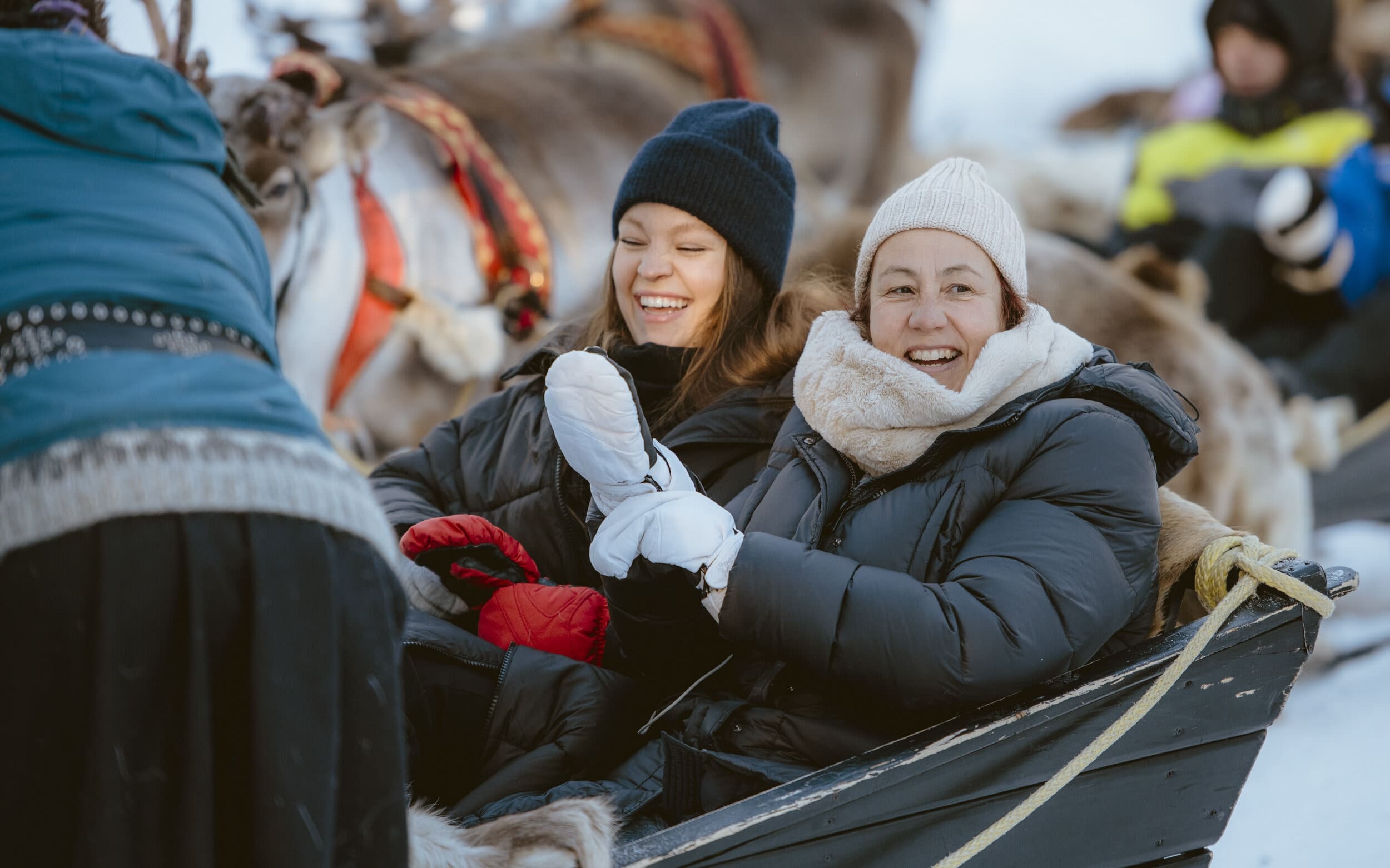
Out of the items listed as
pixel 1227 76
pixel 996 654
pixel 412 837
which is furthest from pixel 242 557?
pixel 1227 76

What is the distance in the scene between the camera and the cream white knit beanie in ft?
4.88

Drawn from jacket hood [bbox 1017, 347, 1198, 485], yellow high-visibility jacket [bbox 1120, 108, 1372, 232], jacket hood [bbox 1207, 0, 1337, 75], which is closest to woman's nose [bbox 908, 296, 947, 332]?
jacket hood [bbox 1017, 347, 1198, 485]

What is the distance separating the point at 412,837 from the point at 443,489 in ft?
3.02

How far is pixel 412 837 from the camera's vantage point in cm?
113

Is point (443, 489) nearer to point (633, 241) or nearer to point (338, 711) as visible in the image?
point (633, 241)

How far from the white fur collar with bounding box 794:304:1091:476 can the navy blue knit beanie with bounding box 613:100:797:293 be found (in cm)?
37

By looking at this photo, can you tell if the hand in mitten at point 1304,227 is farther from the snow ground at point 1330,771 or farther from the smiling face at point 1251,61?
the snow ground at point 1330,771

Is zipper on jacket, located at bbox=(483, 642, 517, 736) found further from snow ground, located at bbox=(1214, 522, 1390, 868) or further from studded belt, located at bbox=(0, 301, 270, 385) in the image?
snow ground, located at bbox=(1214, 522, 1390, 868)

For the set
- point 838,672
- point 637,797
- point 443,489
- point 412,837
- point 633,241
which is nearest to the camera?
point 412,837

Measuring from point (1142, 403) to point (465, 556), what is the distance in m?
0.90

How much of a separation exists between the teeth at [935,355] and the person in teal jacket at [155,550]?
0.74m

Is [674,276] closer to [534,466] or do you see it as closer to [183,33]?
[534,466]

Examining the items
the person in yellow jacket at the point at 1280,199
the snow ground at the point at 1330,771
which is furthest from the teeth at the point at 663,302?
the person in yellow jacket at the point at 1280,199

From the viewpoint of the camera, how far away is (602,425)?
1306 millimetres
